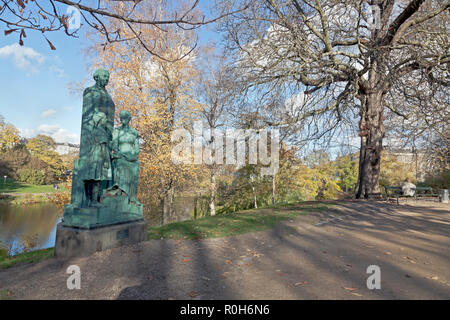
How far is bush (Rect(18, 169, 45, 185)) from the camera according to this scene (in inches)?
1443

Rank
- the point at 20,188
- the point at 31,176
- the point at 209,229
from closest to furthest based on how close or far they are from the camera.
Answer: the point at 209,229 < the point at 20,188 < the point at 31,176

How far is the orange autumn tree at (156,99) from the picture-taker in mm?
13969

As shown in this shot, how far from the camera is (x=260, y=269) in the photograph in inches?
148

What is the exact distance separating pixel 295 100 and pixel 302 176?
8437 millimetres

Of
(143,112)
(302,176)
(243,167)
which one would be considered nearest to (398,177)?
(302,176)

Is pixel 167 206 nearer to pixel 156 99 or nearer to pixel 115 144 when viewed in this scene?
pixel 156 99

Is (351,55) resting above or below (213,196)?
above

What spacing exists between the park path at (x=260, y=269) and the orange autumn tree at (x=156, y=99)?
9.12 metres

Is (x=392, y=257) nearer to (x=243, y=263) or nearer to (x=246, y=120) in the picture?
(x=243, y=263)

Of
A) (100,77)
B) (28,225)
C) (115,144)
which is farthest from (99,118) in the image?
(28,225)

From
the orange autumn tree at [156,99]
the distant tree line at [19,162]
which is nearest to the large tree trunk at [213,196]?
the orange autumn tree at [156,99]

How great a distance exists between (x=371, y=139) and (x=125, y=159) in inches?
410

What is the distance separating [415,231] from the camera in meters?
6.13

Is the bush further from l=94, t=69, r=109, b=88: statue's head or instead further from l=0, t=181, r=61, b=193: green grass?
l=94, t=69, r=109, b=88: statue's head
